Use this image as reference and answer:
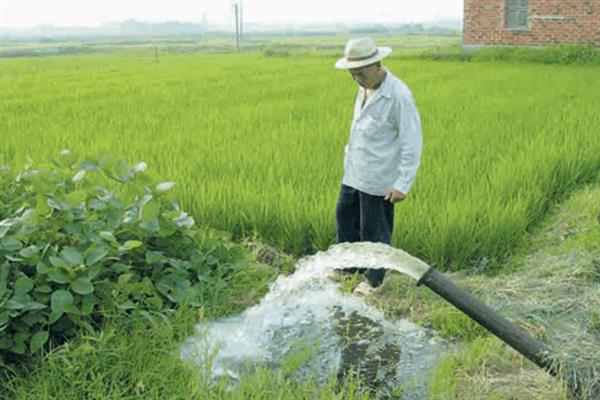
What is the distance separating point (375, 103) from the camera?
9.93 ft

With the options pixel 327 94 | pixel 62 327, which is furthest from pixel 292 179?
pixel 327 94

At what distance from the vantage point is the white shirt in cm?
300

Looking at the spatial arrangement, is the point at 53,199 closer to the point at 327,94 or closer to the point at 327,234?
the point at 327,234

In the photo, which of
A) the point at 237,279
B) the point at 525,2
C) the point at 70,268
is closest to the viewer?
the point at 70,268

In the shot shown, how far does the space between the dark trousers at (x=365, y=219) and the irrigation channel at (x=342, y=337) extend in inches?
4.7

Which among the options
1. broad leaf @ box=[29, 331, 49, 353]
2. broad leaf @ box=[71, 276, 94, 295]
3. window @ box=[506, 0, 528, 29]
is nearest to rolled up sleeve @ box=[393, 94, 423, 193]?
broad leaf @ box=[71, 276, 94, 295]

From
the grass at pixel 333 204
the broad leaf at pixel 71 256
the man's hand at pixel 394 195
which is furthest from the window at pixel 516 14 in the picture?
the broad leaf at pixel 71 256

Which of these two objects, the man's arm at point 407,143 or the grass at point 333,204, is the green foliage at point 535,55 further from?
the man's arm at point 407,143

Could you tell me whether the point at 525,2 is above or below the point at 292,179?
above

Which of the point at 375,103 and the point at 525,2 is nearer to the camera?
the point at 375,103

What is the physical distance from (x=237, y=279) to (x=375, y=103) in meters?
1.00

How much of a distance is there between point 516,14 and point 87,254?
1645 centimetres

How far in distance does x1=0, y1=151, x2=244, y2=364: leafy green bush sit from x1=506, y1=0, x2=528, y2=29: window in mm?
15566

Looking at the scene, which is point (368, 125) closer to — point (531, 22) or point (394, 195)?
point (394, 195)
